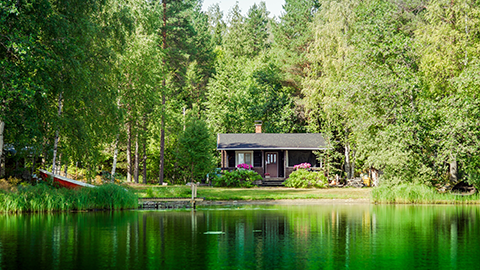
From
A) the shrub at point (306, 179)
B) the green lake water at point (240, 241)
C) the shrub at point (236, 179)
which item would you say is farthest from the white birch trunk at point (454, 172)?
the shrub at point (236, 179)

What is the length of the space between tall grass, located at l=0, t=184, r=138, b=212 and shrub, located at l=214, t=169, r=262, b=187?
47.7 feet

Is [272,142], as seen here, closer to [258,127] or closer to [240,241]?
[258,127]

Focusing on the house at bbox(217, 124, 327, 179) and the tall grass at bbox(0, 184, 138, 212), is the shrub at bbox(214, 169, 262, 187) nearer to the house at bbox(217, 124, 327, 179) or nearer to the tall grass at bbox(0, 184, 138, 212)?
the house at bbox(217, 124, 327, 179)

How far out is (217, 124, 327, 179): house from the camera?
1645 inches

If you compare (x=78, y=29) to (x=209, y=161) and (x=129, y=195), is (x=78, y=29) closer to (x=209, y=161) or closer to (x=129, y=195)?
(x=129, y=195)

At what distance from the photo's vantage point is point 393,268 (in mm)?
9438

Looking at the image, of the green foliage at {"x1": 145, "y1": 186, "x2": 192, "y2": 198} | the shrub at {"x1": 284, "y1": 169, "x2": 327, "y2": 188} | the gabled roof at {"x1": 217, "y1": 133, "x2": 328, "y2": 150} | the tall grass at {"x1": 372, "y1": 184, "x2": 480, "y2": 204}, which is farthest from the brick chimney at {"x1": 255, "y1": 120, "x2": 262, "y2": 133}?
the tall grass at {"x1": 372, "y1": 184, "x2": 480, "y2": 204}

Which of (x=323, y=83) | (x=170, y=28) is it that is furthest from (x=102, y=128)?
(x=170, y=28)

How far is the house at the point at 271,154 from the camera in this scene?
4178 centimetres

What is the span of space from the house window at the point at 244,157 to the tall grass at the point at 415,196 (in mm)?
16727

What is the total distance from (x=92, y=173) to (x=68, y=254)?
14.4 metres

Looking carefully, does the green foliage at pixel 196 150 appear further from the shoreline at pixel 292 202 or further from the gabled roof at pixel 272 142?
the shoreline at pixel 292 202

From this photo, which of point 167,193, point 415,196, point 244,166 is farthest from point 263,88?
point 415,196

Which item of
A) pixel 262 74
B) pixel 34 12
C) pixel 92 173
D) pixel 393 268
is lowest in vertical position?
pixel 393 268
